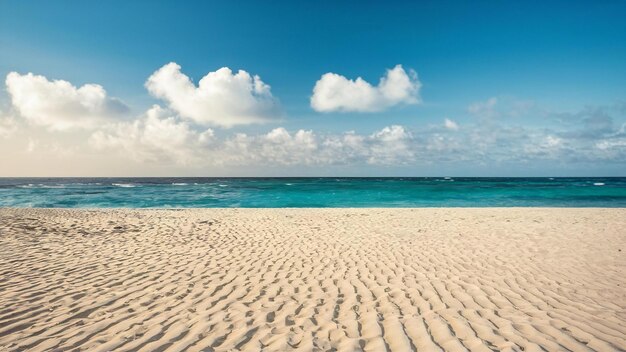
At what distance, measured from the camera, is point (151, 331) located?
4180 millimetres

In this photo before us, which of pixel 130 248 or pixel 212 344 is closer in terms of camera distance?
pixel 212 344

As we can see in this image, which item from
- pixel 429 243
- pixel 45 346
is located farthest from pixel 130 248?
pixel 429 243

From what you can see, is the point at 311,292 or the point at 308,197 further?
the point at 308,197

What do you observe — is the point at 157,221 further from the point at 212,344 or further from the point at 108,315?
the point at 212,344

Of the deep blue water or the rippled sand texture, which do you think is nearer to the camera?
the rippled sand texture

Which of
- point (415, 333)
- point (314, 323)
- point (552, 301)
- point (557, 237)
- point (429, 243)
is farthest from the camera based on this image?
point (557, 237)

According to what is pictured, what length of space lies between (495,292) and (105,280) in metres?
7.56

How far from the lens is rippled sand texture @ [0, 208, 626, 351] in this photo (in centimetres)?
399

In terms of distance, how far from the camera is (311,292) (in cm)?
575

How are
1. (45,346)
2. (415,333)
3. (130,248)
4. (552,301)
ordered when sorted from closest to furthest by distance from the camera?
(45,346) → (415,333) → (552,301) → (130,248)

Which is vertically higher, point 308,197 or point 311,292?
point 311,292

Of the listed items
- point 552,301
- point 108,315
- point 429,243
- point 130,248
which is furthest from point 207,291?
point 429,243

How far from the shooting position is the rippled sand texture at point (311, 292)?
3.99 meters

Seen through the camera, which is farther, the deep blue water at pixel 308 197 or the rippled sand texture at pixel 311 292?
the deep blue water at pixel 308 197
